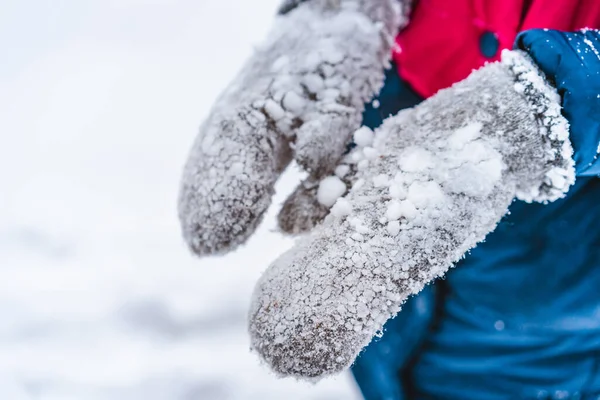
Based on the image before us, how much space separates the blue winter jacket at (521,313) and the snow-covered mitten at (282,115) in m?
0.23

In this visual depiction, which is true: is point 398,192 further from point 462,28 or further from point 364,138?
point 462,28

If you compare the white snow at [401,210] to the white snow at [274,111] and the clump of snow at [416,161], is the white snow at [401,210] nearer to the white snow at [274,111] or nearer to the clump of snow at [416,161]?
the clump of snow at [416,161]

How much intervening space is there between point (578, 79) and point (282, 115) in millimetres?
274

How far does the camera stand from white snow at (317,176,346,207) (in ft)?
1.70

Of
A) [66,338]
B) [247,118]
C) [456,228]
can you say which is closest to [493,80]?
[456,228]

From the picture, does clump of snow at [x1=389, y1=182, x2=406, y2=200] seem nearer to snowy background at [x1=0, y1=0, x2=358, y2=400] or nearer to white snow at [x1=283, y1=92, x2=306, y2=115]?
white snow at [x1=283, y1=92, x2=306, y2=115]

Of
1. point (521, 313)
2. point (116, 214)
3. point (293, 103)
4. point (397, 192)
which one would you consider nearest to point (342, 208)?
point (397, 192)

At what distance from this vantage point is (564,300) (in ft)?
1.95

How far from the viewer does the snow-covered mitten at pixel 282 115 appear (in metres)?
0.53

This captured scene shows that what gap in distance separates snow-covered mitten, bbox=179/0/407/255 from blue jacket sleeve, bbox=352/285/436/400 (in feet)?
0.77

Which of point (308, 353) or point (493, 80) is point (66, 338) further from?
point (493, 80)

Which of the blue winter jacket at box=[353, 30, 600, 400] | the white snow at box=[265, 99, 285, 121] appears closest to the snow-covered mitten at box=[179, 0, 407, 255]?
the white snow at box=[265, 99, 285, 121]

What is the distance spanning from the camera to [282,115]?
0.56 m

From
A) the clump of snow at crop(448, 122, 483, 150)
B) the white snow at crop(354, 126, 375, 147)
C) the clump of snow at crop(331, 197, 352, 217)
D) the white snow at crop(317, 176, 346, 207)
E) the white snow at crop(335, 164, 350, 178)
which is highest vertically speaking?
the clump of snow at crop(448, 122, 483, 150)
